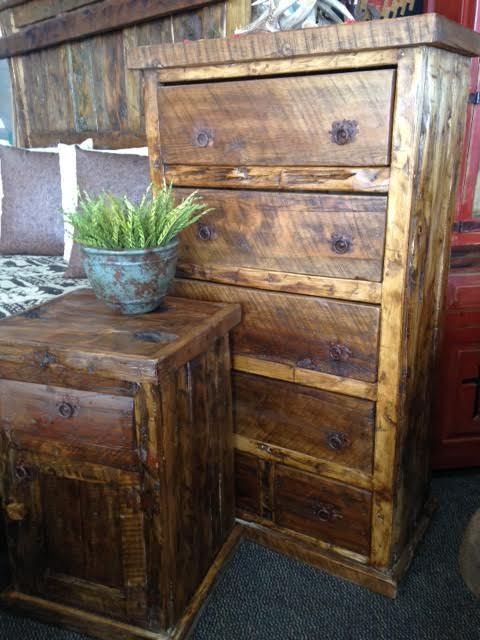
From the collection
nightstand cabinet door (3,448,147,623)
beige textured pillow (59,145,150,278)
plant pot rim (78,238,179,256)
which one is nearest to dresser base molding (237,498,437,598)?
nightstand cabinet door (3,448,147,623)

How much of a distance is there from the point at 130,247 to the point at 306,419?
61cm

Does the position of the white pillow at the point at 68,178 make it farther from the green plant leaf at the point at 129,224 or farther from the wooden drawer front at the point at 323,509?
the wooden drawer front at the point at 323,509

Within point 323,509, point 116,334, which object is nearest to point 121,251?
point 116,334

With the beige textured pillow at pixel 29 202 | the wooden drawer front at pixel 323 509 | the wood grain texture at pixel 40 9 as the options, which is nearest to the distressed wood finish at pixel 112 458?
the wooden drawer front at pixel 323 509

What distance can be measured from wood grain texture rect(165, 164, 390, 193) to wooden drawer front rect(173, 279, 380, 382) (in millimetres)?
256

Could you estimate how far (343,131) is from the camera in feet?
3.98

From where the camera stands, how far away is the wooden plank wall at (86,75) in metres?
1.99

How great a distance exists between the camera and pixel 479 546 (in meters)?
0.63

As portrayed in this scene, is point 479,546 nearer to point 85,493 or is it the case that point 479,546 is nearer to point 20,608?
point 85,493

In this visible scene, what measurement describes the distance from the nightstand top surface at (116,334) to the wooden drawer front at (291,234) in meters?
0.14

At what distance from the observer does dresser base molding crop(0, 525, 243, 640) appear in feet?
4.28

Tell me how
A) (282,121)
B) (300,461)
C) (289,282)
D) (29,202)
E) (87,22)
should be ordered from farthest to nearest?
(87,22) < (29,202) < (300,461) < (289,282) < (282,121)

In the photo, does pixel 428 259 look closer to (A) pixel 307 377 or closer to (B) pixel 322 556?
(A) pixel 307 377

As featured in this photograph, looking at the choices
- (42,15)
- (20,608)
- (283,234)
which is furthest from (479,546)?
(42,15)
